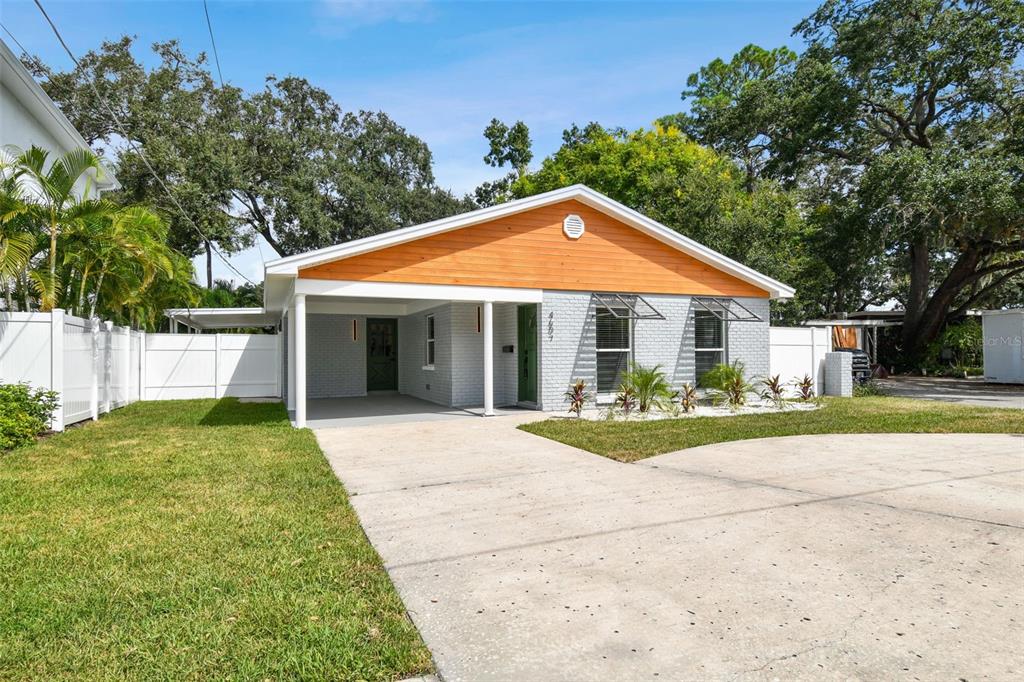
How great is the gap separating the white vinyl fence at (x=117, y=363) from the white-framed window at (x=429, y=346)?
524 cm

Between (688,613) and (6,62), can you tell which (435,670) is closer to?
(688,613)

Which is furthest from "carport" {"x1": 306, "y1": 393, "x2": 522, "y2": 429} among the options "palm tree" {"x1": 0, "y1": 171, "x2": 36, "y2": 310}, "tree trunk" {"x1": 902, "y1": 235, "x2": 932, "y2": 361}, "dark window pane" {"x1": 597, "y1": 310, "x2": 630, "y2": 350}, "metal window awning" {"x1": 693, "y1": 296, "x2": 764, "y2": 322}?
"tree trunk" {"x1": 902, "y1": 235, "x2": 932, "y2": 361}

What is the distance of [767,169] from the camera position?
27531 millimetres

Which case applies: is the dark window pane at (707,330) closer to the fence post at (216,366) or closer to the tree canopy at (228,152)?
the fence post at (216,366)

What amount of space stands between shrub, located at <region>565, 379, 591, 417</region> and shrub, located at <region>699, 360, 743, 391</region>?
9.93ft

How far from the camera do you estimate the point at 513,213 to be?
12.6 meters

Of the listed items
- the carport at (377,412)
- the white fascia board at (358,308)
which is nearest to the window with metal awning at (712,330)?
the carport at (377,412)

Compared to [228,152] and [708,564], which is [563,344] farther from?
[228,152]

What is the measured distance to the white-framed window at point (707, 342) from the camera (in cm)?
1477

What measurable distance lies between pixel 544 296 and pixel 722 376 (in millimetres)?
4443

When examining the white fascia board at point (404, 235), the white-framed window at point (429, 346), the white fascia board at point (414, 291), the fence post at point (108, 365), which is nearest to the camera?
the white fascia board at point (404, 235)

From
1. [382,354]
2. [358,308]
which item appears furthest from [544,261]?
[382,354]

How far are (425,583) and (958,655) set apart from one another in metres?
2.77

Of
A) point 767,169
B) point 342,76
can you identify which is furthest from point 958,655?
point 767,169
